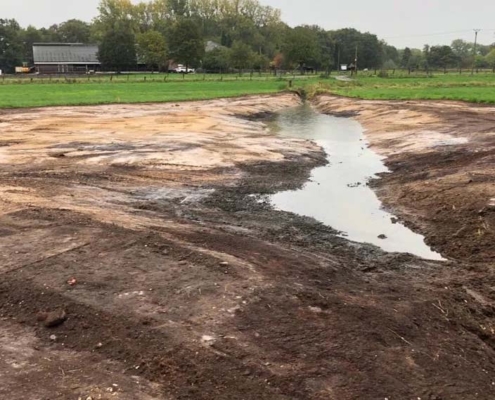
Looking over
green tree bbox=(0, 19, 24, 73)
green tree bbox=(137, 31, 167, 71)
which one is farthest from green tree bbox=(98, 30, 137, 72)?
green tree bbox=(0, 19, 24, 73)

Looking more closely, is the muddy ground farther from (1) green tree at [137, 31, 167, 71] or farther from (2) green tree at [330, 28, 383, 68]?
(2) green tree at [330, 28, 383, 68]

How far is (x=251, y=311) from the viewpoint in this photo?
6805mm

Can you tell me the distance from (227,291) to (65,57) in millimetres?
120345

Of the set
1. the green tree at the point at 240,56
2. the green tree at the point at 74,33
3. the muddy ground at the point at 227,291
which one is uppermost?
the green tree at the point at 74,33

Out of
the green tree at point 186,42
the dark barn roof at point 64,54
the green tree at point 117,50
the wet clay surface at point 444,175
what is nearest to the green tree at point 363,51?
the green tree at point 186,42

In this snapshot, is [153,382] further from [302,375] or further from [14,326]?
[14,326]

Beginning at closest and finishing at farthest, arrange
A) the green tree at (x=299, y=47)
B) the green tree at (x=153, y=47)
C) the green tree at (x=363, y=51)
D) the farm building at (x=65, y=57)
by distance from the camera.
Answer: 1. the green tree at (x=299, y=47)
2. the green tree at (x=153, y=47)
3. the farm building at (x=65, y=57)
4. the green tree at (x=363, y=51)

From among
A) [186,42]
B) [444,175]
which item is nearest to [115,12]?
Answer: [186,42]

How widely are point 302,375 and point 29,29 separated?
147647 millimetres

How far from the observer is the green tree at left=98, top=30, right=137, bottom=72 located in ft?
327

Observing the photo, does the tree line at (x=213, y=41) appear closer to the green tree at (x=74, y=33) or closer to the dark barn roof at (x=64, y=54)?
the green tree at (x=74, y=33)

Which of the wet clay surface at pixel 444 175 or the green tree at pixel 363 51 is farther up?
the green tree at pixel 363 51

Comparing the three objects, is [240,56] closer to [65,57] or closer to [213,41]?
[65,57]

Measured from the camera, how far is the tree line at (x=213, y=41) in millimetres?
95750
